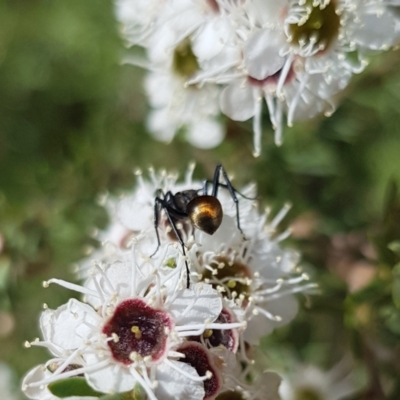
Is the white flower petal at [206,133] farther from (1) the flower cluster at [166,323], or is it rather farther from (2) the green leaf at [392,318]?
(2) the green leaf at [392,318]

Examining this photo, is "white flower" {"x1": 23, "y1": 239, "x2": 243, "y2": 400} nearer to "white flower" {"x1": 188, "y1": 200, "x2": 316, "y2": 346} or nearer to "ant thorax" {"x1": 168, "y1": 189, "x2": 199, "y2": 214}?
"white flower" {"x1": 188, "y1": 200, "x2": 316, "y2": 346}

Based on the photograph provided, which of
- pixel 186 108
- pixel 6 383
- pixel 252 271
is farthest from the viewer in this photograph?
pixel 6 383

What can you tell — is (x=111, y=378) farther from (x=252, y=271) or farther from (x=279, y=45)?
(x=279, y=45)

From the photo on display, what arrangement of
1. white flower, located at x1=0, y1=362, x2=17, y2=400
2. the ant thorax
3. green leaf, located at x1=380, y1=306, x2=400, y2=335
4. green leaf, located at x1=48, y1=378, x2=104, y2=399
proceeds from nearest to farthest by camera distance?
1. green leaf, located at x1=48, y1=378, x2=104, y2=399
2. the ant thorax
3. green leaf, located at x1=380, y1=306, x2=400, y2=335
4. white flower, located at x1=0, y1=362, x2=17, y2=400

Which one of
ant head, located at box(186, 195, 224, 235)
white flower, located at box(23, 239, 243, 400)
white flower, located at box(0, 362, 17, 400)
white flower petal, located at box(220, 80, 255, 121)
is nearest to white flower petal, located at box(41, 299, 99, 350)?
white flower, located at box(23, 239, 243, 400)

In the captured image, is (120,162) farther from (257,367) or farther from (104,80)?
(257,367)

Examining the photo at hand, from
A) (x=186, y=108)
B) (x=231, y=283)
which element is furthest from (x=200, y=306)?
(x=186, y=108)

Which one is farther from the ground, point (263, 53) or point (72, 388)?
point (263, 53)

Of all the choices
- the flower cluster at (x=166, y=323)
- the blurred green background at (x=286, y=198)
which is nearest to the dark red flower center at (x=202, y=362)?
the flower cluster at (x=166, y=323)
